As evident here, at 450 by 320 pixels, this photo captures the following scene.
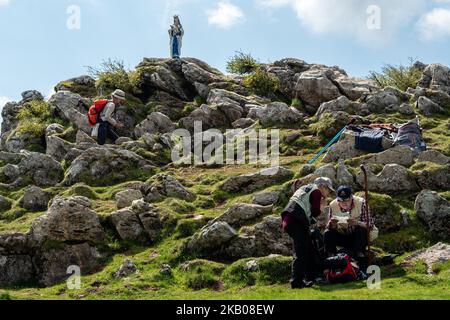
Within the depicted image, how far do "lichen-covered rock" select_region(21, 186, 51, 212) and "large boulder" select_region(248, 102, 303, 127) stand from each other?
1543 cm

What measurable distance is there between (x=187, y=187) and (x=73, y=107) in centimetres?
1654

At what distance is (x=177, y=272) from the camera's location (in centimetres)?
1959

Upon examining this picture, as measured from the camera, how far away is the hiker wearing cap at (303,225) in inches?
665

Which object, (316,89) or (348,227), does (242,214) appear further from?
(316,89)

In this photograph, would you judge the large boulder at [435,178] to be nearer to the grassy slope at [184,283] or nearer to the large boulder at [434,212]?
the grassy slope at [184,283]

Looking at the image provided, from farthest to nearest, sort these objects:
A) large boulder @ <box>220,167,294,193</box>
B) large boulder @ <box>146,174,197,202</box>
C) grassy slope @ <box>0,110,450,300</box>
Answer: large boulder @ <box>220,167,294,193</box> → large boulder @ <box>146,174,197,202</box> → grassy slope @ <box>0,110,450,300</box>

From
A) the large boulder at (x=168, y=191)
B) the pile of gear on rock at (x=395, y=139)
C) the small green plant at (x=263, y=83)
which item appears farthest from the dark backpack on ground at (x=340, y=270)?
the small green plant at (x=263, y=83)

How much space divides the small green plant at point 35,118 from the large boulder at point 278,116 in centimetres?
1547

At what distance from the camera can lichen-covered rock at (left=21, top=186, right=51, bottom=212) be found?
28.2 metres

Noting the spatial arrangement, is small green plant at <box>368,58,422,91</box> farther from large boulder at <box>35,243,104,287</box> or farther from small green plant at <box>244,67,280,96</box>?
large boulder at <box>35,243,104,287</box>

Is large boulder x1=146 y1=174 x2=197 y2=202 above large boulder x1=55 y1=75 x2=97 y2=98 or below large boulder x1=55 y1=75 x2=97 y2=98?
below

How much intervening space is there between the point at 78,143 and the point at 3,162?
4689 mm

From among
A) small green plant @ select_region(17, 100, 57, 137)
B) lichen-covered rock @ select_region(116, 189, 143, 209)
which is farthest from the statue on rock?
lichen-covered rock @ select_region(116, 189, 143, 209)

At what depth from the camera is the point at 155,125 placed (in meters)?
39.7
